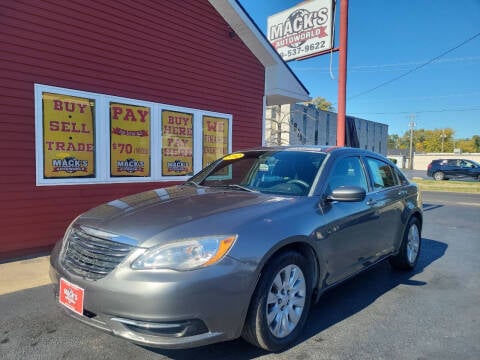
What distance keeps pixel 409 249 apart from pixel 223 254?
3.40m

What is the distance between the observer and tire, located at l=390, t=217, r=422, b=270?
4668 millimetres

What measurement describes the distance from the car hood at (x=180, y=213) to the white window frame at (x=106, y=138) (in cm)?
278

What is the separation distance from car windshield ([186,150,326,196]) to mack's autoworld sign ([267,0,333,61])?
7.88m

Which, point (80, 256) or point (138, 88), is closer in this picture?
point (80, 256)

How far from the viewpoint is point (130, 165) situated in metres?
6.51

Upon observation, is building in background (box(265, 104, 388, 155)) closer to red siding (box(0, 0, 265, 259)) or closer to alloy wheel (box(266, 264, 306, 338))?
red siding (box(0, 0, 265, 259))

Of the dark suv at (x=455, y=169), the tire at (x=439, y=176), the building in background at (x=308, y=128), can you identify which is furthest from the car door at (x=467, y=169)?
the building in background at (x=308, y=128)

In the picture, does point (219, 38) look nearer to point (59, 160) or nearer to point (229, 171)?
point (59, 160)

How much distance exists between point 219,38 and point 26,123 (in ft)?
14.3

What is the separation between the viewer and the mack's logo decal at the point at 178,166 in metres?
7.20

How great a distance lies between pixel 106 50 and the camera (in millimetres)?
6020

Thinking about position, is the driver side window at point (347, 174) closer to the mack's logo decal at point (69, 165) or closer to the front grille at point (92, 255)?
the front grille at point (92, 255)

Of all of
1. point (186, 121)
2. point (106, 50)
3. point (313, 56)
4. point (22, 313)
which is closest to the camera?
point (22, 313)

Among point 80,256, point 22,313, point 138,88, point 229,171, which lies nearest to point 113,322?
point 80,256
